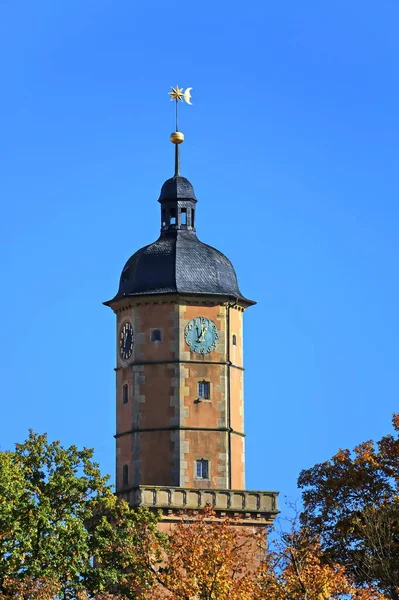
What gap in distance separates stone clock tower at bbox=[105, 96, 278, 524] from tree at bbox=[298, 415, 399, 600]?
1027 centimetres

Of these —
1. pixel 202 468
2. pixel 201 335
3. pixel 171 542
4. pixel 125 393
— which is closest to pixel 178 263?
pixel 201 335

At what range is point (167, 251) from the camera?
4301 inches

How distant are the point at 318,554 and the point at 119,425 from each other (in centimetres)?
2759

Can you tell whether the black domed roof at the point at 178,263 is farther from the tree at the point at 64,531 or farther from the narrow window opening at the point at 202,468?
the tree at the point at 64,531

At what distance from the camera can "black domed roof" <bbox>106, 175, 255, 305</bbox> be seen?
108062mm

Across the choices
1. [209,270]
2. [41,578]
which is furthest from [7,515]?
[209,270]

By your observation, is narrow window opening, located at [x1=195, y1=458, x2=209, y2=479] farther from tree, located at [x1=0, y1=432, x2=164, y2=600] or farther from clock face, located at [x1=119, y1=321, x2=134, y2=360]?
tree, located at [x1=0, y1=432, x2=164, y2=600]

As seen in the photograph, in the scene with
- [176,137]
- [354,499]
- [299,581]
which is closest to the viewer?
[299,581]

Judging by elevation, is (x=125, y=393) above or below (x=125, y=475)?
above

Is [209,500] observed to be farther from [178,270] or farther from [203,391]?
[178,270]

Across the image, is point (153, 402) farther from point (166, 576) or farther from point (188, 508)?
point (166, 576)

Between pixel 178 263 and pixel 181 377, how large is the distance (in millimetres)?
5236

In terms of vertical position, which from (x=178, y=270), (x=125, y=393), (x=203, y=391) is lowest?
(x=203, y=391)

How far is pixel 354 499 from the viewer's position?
9419 cm
